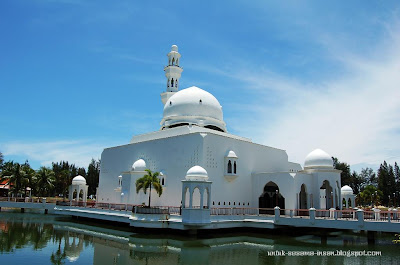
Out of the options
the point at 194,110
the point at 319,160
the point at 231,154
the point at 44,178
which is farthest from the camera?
the point at 44,178

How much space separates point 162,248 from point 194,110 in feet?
49.1

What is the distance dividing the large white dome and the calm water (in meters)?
11.0

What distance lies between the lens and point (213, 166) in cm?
2528

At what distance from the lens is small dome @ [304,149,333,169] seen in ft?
85.7

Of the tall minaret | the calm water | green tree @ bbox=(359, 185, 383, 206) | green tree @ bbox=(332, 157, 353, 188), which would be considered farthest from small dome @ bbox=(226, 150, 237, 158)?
green tree @ bbox=(332, 157, 353, 188)

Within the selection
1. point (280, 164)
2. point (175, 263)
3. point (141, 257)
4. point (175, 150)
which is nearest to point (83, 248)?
point (141, 257)

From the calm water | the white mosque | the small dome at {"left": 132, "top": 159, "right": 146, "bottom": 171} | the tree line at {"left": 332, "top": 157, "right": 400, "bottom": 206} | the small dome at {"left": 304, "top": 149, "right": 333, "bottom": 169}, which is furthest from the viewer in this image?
the tree line at {"left": 332, "top": 157, "right": 400, "bottom": 206}

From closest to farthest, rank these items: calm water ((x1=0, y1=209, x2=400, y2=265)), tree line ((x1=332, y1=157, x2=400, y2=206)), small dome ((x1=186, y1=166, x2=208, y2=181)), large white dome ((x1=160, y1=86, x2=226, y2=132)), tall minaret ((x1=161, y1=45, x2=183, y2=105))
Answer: calm water ((x1=0, y1=209, x2=400, y2=265))
small dome ((x1=186, y1=166, x2=208, y2=181))
large white dome ((x1=160, y1=86, x2=226, y2=132))
tall minaret ((x1=161, y1=45, x2=183, y2=105))
tree line ((x1=332, y1=157, x2=400, y2=206))

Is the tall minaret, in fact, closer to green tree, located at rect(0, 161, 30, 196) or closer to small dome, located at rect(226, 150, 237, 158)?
small dome, located at rect(226, 150, 237, 158)

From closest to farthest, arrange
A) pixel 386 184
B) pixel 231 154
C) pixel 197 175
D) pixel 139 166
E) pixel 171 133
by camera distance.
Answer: pixel 197 175, pixel 231 154, pixel 139 166, pixel 171 133, pixel 386 184

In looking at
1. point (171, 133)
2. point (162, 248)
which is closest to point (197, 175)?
point (162, 248)

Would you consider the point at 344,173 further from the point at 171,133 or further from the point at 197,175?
the point at 197,175

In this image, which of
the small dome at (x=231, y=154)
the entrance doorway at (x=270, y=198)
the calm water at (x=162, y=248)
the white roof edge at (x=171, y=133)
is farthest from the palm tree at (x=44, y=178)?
the entrance doorway at (x=270, y=198)

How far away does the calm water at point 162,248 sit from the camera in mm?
15117
